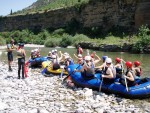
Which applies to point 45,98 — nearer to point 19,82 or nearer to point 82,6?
point 19,82

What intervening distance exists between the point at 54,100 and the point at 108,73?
2.43 metres

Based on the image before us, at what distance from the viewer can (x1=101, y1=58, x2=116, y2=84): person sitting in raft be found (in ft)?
38.9

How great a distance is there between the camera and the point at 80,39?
5206cm

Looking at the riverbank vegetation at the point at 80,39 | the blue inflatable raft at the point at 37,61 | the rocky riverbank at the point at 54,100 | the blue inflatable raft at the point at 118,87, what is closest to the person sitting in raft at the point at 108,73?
the blue inflatable raft at the point at 118,87

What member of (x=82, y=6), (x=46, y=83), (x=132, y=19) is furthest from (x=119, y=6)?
(x=46, y=83)

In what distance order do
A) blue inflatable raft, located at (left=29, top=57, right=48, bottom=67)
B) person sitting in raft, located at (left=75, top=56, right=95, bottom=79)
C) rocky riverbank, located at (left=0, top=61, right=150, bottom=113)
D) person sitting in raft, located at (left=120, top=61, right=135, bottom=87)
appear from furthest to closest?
blue inflatable raft, located at (left=29, top=57, right=48, bottom=67)
person sitting in raft, located at (left=75, top=56, right=95, bottom=79)
person sitting in raft, located at (left=120, top=61, right=135, bottom=87)
rocky riverbank, located at (left=0, top=61, right=150, bottom=113)

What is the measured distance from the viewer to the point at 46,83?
563 inches

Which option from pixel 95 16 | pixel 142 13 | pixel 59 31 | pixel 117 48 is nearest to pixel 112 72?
pixel 117 48

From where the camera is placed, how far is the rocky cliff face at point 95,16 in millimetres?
48688

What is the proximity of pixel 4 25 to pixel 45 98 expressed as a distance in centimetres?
8083

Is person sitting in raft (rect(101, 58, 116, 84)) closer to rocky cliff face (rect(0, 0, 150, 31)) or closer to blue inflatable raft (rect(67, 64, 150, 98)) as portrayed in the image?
blue inflatable raft (rect(67, 64, 150, 98))

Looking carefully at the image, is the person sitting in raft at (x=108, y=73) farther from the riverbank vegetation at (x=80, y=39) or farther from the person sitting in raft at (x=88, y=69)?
the riverbank vegetation at (x=80, y=39)

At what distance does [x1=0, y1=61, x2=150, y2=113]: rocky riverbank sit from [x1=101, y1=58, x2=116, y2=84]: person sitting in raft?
1.95ft

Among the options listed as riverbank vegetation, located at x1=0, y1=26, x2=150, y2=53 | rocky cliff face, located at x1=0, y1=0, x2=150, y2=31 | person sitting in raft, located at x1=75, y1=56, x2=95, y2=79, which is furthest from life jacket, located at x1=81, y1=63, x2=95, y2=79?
rocky cliff face, located at x1=0, y1=0, x2=150, y2=31
